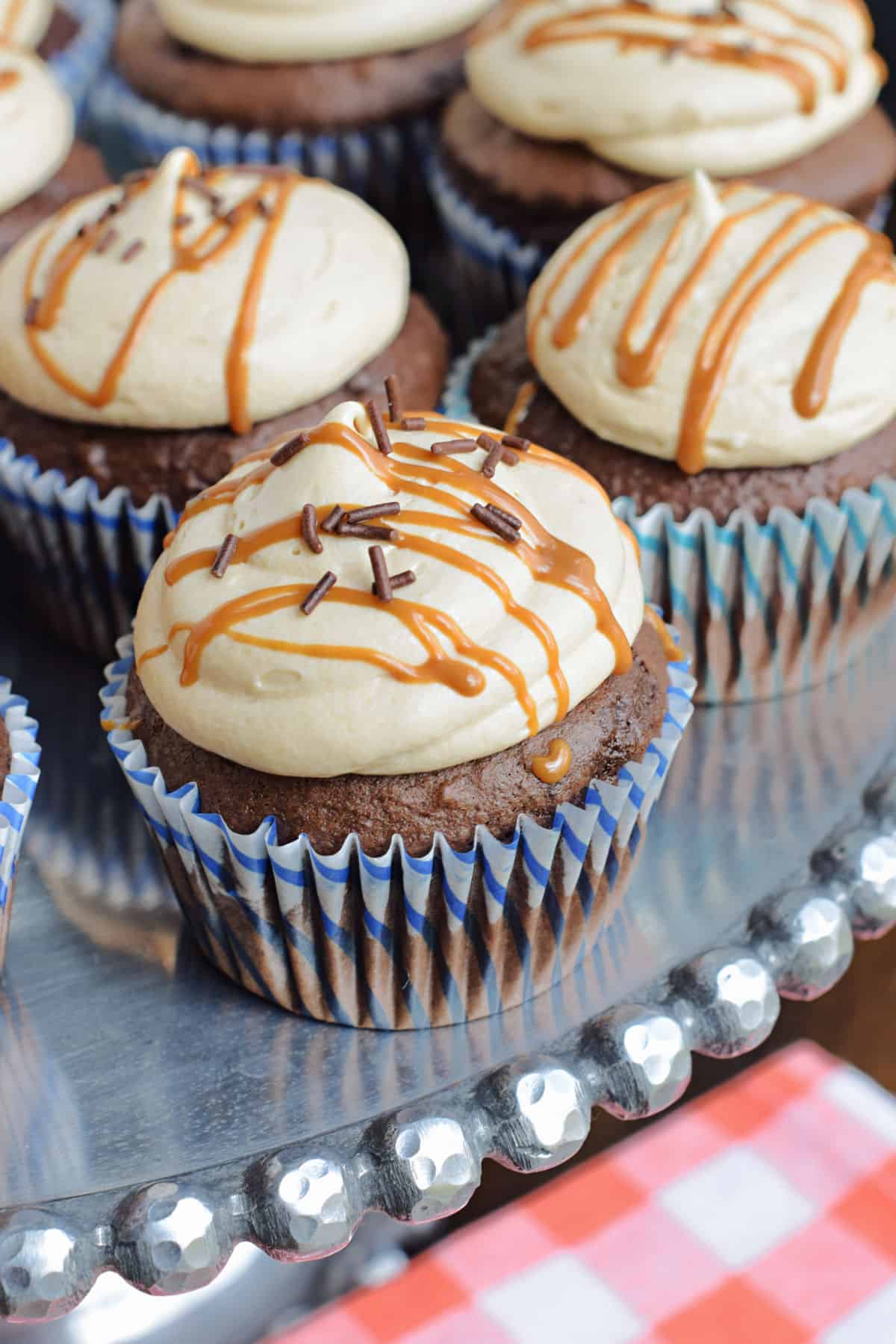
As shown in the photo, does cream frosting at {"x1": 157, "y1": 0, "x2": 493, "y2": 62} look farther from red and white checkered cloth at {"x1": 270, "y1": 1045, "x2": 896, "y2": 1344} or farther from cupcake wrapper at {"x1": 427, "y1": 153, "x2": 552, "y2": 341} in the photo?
red and white checkered cloth at {"x1": 270, "y1": 1045, "x2": 896, "y2": 1344}

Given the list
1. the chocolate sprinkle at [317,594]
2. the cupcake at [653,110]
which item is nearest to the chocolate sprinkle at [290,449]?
the chocolate sprinkle at [317,594]

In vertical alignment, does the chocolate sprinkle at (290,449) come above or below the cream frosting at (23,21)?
above

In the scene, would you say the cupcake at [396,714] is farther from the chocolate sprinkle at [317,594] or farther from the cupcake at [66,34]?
the cupcake at [66,34]

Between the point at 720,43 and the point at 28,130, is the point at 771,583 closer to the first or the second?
the point at 720,43

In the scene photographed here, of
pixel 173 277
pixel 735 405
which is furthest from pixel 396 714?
pixel 173 277

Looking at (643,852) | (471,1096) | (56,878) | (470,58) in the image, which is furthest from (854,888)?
(470,58)

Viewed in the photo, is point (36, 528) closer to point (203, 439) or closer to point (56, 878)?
point (203, 439)
